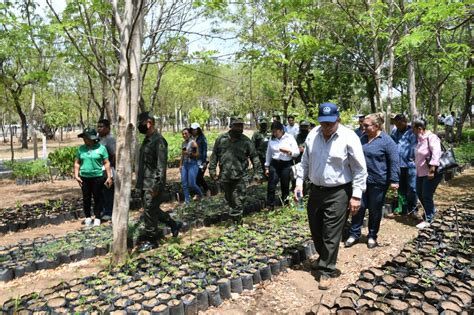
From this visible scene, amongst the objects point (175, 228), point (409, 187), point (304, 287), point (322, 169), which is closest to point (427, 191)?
point (409, 187)

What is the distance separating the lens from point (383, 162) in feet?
15.3

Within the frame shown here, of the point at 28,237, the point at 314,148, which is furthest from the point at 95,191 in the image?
the point at 314,148

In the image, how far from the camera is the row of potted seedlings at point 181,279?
10.4 feet

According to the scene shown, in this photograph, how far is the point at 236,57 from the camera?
5.79 meters

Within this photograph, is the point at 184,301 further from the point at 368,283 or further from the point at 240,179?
the point at 240,179

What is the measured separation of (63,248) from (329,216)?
141 inches

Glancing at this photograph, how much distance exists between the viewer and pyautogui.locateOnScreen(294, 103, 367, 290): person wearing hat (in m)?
3.52

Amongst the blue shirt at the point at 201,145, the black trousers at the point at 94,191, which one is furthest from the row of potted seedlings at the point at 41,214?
the blue shirt at the point at 201,145

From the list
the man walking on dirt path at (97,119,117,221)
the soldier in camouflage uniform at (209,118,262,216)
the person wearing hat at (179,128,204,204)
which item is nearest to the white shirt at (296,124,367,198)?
the soldier in camouflage uniform at (209,118,262,216)

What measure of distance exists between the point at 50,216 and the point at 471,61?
48.9ft

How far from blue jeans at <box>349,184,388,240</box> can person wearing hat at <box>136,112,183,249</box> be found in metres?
2.71

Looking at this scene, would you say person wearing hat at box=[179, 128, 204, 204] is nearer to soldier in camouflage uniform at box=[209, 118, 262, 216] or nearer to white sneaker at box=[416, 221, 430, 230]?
soldier in camouflage uniform at box=[209, 118, 262, 216]

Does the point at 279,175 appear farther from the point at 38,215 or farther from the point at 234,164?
the point at 38,215

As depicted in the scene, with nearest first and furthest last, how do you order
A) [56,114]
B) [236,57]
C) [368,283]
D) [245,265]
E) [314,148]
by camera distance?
1. [368,283]
2. [314,148]
3. [245,265]
4. [236,57]
5. [56,114]
